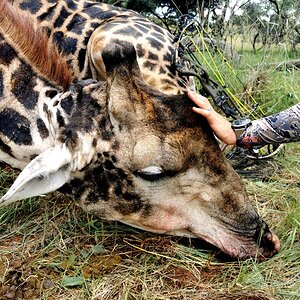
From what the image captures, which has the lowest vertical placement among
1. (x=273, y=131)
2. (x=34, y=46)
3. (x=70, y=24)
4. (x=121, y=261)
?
(x=121, y=261)

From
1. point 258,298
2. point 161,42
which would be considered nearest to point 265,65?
point 161,42

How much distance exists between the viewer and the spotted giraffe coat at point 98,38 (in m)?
4.72

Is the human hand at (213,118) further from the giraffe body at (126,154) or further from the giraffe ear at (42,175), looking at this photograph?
the giraffe ear at (42,175)

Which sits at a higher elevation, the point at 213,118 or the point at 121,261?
the point at 213,118

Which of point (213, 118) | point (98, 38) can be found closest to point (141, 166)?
point (213, 118)

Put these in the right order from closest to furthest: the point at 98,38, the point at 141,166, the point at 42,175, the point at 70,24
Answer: the point at 42,175 < the point at 141,166 < the point at 98,38 < the point at 70,24

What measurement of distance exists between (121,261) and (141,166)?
710 millimetres

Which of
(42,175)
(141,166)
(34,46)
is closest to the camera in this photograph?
(42,175)

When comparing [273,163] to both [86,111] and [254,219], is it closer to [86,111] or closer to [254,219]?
[254,219]

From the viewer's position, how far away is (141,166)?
2977 millimetres

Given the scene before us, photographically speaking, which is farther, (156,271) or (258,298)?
(156,271)

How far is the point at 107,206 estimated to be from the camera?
3172 millimetres

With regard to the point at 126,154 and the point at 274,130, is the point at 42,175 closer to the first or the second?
the point at 126,154

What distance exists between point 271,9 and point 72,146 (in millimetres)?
7363
